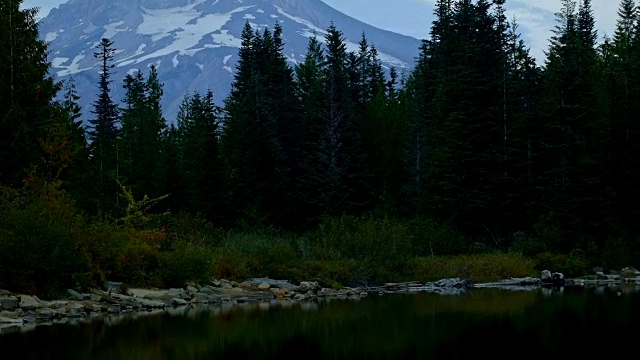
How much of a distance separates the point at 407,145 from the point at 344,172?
6.66 m

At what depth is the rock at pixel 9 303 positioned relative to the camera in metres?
21.6

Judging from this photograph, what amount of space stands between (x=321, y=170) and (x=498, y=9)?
14.7m

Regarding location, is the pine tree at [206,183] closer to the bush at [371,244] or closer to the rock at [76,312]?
the bush at [371,244]

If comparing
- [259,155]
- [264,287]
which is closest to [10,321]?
[264,287]

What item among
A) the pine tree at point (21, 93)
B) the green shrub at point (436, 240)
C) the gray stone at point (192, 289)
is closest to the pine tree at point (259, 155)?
the green shrub at point (436, 240)

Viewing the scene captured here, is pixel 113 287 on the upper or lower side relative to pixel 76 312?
upper

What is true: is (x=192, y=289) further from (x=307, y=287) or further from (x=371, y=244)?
(x=371, y=244)

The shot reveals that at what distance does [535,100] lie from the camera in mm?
47812

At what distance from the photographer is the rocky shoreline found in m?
21.7

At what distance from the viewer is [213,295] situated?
89.6ft

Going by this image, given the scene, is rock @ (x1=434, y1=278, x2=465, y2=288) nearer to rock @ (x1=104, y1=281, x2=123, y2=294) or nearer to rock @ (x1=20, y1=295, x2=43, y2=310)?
rock @ (x1=104, y1=281, x2=123, y2=294)

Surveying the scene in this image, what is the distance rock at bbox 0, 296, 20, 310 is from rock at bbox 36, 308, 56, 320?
25.4 inches

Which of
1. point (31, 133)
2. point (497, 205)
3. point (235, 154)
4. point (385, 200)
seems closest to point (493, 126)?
point (497, 205)

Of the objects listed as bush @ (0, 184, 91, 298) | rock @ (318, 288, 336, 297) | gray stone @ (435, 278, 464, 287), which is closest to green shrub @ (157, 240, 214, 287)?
bush @ (0, 184, 91, 298)
